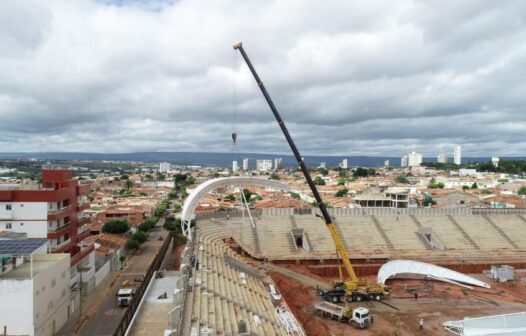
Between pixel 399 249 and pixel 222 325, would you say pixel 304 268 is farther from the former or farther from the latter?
pixel 222 325

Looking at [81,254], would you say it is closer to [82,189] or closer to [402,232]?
[82,189]

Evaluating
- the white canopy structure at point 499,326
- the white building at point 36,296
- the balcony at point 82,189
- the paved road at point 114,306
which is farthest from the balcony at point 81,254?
the white canopy structure at point 499,326

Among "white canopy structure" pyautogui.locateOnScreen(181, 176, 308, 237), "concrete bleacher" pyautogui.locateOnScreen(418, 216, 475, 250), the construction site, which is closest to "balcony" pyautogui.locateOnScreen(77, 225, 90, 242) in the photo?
"white canopy structure" pyautogui.locateOnScreen(181, 176, 308, 237)

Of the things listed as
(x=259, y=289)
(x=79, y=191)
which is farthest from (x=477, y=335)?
(x=79, y=191)

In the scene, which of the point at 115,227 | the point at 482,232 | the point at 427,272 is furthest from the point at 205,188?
the point at 482,232

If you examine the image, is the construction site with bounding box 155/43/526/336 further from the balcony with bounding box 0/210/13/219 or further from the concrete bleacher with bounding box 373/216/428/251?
the balcony with bounding box 0/210/13/219
